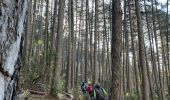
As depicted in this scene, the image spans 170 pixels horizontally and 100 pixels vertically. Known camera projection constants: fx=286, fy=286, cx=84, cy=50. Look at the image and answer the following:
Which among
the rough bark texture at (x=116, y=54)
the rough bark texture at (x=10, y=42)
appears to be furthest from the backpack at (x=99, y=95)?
the rough bark texture at (x=10, y=42)

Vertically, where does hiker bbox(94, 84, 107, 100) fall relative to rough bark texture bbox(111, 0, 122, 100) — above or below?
below

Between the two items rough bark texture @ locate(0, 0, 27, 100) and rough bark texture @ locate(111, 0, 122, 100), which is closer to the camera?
rough bark texture @ locate(0, 0, 27, 100)

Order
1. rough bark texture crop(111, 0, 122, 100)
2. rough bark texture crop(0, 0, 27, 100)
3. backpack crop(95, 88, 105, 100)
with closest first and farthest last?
rough bark texture crop(0, 0, 27, 100) < rough bark texture crop(111, 0, 122, 100) < backpack crop(95, 88, 105, 100)

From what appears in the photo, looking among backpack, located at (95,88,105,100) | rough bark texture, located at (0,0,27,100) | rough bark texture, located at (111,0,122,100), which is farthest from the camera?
backpack, located at (95,88,105,100)

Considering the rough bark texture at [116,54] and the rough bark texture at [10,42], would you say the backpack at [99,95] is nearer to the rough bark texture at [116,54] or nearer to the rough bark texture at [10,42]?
the rough bark texture at [116,54]

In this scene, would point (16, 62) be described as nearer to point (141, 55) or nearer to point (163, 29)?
point (141, 55)

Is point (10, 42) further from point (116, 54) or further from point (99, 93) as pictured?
point (99, 93)

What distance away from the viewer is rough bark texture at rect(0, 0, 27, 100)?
0.85m

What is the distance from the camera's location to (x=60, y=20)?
506 inches

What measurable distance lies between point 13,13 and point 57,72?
37.9 feet

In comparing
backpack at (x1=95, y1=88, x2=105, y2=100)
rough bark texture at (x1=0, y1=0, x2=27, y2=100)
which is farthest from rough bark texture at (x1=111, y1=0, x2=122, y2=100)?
rough bark texture at (x1=0, y1=0, x2=27, y2=100)

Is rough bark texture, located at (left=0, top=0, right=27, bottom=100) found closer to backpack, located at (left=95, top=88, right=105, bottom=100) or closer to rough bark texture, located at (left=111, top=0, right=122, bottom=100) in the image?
rough bark texture, located at (left=111, top=0, right=122, bottom=100)

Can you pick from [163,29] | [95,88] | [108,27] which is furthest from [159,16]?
[95,88]

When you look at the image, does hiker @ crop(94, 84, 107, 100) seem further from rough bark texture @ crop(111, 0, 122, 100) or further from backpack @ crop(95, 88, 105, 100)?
rough bark texture @ crop(111, 0, 122, 100)
